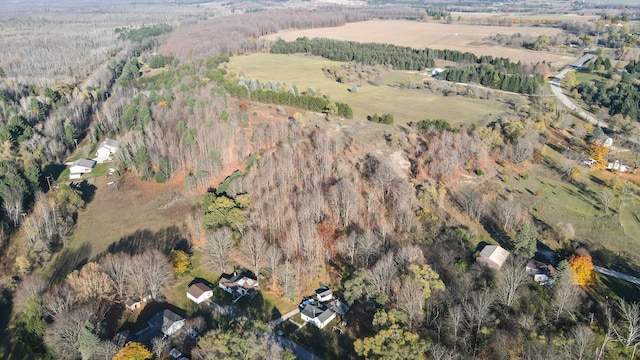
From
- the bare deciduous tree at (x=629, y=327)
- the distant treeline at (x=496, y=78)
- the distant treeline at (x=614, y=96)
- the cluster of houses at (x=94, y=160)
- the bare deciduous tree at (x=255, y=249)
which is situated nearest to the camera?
the bare deciduous tree at (x=629, y=327)

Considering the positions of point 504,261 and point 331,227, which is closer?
point 504,261

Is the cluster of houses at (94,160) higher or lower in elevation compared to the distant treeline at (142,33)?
lower

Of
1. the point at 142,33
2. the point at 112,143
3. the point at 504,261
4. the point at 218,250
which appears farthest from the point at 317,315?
the point at 142,33

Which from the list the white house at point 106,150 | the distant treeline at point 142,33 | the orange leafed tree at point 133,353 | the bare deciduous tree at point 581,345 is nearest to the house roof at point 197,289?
the orange leafed tree at point 133,353

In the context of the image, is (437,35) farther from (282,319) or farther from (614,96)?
(282,319)

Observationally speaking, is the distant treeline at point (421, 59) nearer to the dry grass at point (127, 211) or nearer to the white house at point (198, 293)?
the dry grass at point (127, 211)

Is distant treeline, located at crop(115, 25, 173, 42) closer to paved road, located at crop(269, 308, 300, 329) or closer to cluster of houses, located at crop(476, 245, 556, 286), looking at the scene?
paved road, located at crop(269, 308, 300, 329)
